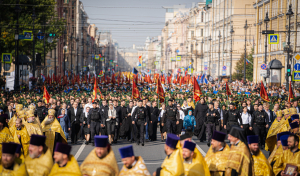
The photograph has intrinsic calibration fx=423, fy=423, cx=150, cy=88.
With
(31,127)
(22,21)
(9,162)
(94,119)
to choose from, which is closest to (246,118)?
(94,119)

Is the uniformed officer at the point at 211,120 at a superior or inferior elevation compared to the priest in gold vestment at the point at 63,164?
inferior

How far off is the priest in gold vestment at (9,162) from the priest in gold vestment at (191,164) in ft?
7.82

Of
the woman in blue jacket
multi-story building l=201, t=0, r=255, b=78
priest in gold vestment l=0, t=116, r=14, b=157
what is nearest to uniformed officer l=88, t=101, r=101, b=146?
the woman in blue jacket

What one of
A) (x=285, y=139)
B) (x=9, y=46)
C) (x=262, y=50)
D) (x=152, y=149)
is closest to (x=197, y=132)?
(x=152, y=149)

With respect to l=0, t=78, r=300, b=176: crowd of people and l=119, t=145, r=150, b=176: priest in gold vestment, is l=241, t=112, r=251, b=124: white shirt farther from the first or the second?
l=119, t=145, r=150, b=176: priest in gold vestment

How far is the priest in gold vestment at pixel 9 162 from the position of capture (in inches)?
233

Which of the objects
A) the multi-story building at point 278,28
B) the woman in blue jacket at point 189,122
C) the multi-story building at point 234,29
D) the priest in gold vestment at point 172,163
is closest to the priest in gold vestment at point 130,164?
the priest in gold vestment at point 172,163

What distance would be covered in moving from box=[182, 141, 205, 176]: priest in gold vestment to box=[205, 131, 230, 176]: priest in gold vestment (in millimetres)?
660

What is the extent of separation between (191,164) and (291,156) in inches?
82.8

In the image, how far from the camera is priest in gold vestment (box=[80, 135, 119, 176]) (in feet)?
19.6

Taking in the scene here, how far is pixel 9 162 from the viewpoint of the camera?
5.93 metres

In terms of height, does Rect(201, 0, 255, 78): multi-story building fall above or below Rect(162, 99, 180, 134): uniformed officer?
above

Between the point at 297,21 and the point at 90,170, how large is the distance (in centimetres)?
4102

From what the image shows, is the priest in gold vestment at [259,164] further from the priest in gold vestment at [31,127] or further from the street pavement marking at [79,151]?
the street pavement marking at [79,151]
